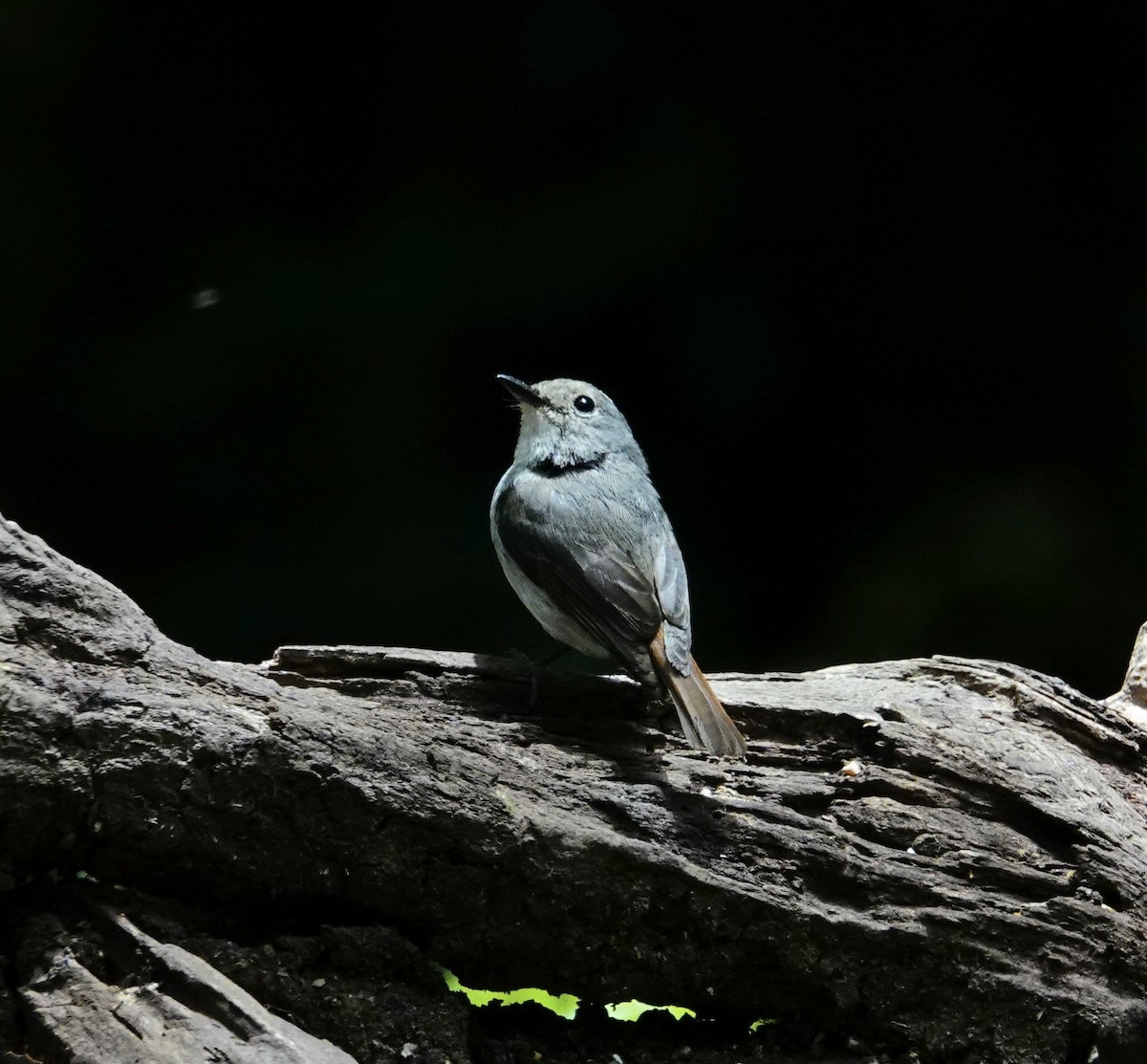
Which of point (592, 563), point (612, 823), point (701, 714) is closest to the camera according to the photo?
point (612, 823)

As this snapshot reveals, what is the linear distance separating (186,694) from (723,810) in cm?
100

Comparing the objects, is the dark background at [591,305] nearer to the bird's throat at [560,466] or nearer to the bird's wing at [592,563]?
the bird's throat at [560,466]

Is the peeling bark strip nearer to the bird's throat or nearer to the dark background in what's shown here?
the bird's throat

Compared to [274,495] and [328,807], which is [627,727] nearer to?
[328,807]

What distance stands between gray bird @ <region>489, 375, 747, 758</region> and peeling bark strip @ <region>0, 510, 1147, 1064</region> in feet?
0.44

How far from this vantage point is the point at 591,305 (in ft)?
11.4

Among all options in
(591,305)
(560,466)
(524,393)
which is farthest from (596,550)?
(591,305)

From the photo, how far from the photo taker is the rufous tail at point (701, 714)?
2.13m

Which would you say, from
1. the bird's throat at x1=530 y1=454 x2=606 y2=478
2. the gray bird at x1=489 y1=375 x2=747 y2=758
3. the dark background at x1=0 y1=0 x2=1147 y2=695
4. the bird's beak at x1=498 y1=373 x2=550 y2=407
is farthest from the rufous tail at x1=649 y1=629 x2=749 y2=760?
the dark background at x1=0 y1=0 x2=1147 y2=695

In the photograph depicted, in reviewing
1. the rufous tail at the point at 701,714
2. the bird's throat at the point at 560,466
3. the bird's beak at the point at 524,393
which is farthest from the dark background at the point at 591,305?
the rufous tail at the point at 701,714

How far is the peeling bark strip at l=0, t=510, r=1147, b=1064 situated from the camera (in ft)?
5.48

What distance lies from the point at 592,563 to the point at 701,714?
0.46 m

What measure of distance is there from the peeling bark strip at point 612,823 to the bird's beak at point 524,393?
89 centimetres

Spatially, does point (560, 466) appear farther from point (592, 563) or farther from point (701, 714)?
point (701, 714)
